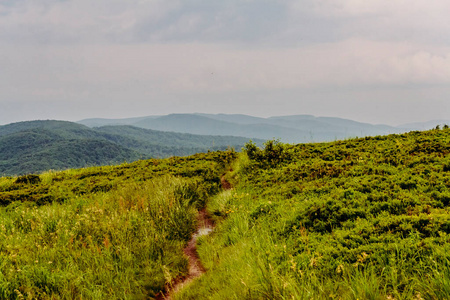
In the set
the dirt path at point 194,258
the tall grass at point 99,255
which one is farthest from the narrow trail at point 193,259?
the tall grass at point 99,255

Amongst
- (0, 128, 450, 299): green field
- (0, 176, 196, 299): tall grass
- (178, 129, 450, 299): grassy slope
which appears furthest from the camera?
(0, 176, 196, 299): tall grass

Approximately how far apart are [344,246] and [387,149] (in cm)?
815

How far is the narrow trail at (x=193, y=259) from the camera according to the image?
5565 mm

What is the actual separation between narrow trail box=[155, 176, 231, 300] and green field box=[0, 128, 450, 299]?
0.20 meters

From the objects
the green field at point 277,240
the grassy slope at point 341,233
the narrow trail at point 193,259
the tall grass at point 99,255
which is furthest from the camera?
the narrow trail at point 193,259

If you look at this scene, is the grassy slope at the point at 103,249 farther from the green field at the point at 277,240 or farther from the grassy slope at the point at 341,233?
the grassy slope at the point at 341,233

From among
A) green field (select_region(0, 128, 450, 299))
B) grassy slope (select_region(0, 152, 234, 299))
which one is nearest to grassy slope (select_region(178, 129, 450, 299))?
green field (select_region(0, 128, 450, 299))

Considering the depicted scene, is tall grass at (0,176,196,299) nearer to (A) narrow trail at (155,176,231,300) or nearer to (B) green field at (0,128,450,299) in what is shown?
(B) green field at (0,128,450,299)

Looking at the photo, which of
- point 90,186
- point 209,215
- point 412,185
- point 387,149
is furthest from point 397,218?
point 90,186

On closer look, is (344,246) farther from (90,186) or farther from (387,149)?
(90,186)

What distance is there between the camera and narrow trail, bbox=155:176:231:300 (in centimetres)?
556

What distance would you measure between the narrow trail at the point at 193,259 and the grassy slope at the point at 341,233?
246 millimetres

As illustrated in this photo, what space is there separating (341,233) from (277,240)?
134 cm

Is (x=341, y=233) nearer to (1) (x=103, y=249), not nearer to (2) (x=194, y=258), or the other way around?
(2) (x=194, y=258)
